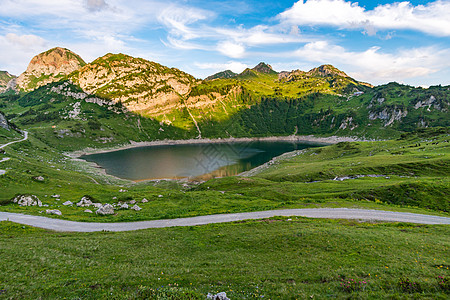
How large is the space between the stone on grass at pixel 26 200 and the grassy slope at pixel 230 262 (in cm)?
1309

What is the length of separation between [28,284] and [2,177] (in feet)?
164

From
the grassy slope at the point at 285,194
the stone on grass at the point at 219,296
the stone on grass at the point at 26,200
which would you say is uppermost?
the stone on grass at the point at 219,296

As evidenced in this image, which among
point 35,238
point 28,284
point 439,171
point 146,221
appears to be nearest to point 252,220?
point 146,221

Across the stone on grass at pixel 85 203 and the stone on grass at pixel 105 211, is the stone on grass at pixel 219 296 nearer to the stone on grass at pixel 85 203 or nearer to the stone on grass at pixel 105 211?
the stone on grass at pixel 105 211

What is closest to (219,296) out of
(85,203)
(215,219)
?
(215,219)

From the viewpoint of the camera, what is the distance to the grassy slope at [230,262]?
1284cm

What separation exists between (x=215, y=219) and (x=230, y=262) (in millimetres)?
14413

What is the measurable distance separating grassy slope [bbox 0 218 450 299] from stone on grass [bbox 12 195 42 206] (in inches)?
516

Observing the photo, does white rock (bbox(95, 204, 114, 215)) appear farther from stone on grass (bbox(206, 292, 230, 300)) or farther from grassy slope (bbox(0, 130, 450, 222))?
stone on grass (bbox(206, 292, 230, 300))

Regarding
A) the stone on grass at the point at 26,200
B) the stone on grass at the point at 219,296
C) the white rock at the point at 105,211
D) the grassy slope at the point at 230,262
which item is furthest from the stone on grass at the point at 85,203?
the stone on grass at the point at 219,296

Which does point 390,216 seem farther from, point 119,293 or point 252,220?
point 119,293

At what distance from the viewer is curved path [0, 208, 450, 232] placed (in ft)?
97.3

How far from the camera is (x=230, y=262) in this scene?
1798 centimetres

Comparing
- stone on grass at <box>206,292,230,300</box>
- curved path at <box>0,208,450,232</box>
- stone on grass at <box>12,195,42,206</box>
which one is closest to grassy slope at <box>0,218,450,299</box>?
stone on grass at <box>206,292,230,300</box>
